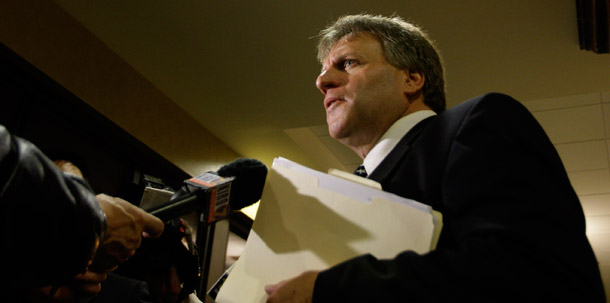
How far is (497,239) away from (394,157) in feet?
1.12

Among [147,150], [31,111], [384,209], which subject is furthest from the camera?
[147,150]

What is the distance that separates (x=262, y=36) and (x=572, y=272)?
8.33 feet

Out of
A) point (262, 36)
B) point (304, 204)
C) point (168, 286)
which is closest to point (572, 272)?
point (304, 204)

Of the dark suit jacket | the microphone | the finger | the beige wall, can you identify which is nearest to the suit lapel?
the dark suit jacket

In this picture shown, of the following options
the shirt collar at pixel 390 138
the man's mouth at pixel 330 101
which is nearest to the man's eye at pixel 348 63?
the man's mouth at pixel 330 101

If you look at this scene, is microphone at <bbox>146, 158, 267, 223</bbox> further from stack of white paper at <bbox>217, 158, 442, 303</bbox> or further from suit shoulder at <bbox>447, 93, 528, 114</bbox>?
suit shoulder at <bbox>447, 93, 528, 114</bbox>

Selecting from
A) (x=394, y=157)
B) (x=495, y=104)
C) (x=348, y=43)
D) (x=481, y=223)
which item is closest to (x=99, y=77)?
(x=348, y=43)

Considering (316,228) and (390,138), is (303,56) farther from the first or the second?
(316,228)

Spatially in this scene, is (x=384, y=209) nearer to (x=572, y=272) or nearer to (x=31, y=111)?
(x=572, y=272)

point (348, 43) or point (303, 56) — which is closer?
point (348, 43)

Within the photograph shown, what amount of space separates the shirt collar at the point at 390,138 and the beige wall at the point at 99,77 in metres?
2.14

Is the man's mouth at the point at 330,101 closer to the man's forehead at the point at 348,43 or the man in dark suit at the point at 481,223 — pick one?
the man's forehead at the point at 348,43

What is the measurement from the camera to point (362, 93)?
1212 mm

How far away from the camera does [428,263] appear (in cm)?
62
